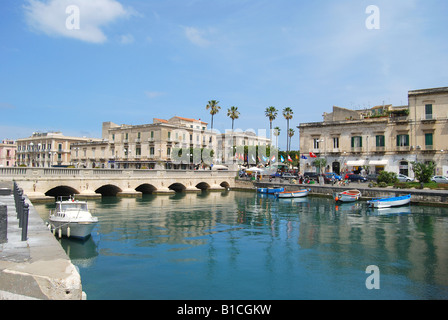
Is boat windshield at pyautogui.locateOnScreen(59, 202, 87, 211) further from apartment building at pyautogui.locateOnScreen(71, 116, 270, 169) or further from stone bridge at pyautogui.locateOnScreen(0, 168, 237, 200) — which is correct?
apartment building at pyautogui.locateOnScreen(71, 116, 270, 169)

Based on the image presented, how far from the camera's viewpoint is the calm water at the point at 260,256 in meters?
12.7

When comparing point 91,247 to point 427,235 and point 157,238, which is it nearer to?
point 157,238

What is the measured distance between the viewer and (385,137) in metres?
54.5

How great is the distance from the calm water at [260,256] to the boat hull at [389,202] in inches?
196

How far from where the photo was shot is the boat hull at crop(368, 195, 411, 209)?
35969 millimetres

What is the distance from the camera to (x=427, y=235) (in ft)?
74.7

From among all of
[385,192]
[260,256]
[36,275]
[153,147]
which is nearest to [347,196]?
[385,192]

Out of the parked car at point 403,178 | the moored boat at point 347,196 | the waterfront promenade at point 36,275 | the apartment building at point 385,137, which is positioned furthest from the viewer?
the apartment building at point 385,137

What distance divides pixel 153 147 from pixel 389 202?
177ft

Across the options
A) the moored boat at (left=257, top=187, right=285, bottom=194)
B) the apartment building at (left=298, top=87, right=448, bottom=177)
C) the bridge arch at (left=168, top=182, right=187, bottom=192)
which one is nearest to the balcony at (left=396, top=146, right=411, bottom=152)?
the apartment building at (left=298, top=87, right=448, bottom=177)

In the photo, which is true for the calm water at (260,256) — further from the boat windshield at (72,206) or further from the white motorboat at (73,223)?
the boat windshield at (72,206)

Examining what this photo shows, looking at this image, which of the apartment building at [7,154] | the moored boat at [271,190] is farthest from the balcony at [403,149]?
the apartment building at [7,154]

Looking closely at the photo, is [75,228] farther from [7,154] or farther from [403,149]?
[7,154]
